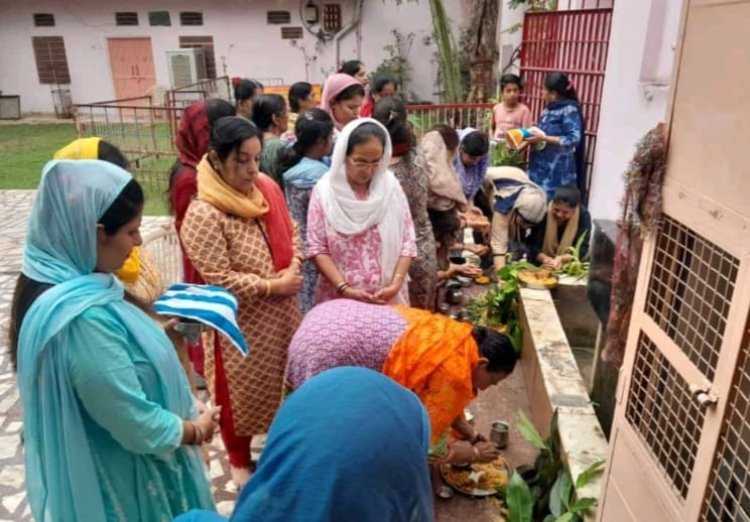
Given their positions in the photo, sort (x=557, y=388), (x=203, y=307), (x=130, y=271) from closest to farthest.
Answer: (x=203, y=307), (x=130, y=271), (x=557, y=388)

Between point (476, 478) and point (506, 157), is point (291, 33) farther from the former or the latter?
point (476, 478)

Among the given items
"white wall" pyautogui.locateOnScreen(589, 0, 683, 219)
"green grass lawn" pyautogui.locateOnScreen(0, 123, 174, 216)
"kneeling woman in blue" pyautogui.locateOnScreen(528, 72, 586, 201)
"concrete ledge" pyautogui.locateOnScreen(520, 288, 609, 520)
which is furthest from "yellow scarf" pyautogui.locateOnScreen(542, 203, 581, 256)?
"green grass lawn" pyautogui.locateOnScreen(0, 123, 174, 216)

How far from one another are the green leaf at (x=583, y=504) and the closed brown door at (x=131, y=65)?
17643 millimetres

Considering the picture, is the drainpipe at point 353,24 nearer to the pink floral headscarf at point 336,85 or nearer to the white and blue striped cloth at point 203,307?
the pink floral headscarf at point 336,85

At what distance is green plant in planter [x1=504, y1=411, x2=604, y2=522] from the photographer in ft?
7.55

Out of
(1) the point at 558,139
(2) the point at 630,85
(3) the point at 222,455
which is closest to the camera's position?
(3) the point at 222,455

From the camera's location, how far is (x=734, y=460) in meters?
1.30

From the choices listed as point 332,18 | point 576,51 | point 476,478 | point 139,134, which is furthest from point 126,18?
point 476,478

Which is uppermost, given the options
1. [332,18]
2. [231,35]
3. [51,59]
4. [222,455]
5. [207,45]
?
[332,18]

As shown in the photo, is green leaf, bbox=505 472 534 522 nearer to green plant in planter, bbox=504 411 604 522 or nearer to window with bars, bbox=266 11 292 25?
green plant in planter, bbox=504 411 604 522

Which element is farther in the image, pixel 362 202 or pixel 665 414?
pixel 362 202

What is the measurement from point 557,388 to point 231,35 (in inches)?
628

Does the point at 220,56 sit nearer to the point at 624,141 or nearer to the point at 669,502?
the point at 624,141

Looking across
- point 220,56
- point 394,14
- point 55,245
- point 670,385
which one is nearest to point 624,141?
point 670,385
